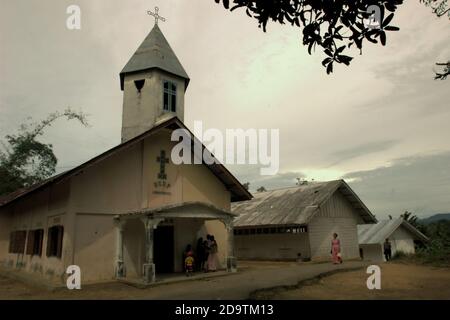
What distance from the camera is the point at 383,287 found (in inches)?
448

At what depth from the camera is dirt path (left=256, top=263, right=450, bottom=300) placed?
9961 millimetres

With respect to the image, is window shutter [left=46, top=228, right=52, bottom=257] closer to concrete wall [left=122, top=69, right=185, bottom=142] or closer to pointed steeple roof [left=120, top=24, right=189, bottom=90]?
concrete wall [left=122, top=69, right=185, bottom=142]

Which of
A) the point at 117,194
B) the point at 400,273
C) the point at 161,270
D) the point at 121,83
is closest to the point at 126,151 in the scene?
the point at 117,194

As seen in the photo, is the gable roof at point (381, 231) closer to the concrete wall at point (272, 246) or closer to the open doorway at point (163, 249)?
the concrete wall at point (272, 246)

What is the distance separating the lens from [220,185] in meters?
17.7

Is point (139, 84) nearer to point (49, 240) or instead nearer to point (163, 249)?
point (163, 249)

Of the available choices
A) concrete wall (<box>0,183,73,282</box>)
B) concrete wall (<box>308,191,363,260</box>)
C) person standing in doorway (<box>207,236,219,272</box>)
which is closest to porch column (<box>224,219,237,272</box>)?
person standing in doorway (<box>207,236,219,272</box>)

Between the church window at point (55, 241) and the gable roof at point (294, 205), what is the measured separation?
10.6 meters

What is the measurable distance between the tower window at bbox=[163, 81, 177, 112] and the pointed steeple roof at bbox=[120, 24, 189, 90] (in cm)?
65

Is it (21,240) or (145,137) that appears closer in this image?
(145,137)

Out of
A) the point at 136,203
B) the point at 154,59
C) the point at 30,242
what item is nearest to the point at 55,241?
the point at 136,203

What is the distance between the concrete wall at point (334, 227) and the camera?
2145 cm

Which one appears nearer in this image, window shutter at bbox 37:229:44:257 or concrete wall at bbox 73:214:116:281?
concrete wall at bbox 73:214:116:281

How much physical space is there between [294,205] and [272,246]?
9.07 ft
